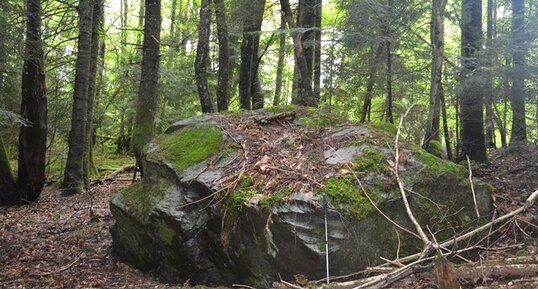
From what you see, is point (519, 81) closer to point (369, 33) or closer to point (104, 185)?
point (369, 33)

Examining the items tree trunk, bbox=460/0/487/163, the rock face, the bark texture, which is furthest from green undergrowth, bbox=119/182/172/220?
tree trunk, bbox=460/0/487/163

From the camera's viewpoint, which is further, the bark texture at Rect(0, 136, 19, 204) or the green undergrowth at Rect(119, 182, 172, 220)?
the bark texture at Rect(0, 136, 19, 204)

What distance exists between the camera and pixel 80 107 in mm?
11523

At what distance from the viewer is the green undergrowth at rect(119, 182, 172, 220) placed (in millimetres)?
5844

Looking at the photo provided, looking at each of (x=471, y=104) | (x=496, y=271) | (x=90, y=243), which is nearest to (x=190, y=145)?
(x=90, y=243)

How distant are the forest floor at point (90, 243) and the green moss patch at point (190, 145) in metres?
1.68

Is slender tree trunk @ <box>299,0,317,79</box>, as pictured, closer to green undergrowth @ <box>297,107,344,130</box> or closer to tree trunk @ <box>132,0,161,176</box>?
tree trunk @ <box>132,0,161,176</box>

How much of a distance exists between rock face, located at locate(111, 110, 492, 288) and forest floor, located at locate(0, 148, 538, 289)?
1.22 ft

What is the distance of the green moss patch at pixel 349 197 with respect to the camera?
15.2 ft

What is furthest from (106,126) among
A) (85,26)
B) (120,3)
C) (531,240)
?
(531,240)

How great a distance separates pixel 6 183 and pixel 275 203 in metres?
8.90

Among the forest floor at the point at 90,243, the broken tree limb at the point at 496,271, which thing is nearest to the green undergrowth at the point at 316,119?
the forest floor at the point at 90,243

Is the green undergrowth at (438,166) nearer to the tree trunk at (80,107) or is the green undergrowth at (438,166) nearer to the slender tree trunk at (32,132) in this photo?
the slender tree trunk at (32,132)

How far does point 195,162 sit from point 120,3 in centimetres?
2185
